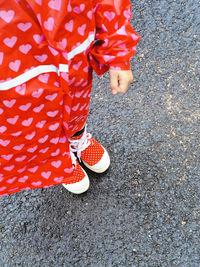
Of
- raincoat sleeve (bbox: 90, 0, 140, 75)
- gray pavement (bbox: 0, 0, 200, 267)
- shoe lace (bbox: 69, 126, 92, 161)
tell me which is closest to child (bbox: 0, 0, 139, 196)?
raincoat sleeve (bbox: 90, 0, 140, 75)

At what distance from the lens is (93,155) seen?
1.14 m

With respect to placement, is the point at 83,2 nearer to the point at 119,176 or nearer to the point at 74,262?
the point at 119,176

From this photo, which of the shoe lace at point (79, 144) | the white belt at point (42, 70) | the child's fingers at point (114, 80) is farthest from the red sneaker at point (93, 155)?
the white belt at point (42, 70)

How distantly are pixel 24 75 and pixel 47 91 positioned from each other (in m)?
0.07

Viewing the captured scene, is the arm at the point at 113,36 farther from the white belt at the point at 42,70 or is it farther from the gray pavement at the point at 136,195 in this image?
the gray pavement at the point at 136,195

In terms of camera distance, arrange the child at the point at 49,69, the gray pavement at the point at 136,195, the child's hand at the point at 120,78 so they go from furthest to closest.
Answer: the gray pavement at the point at 136,195
the child's hand at the point at 120,78
the child at the point at 49,69

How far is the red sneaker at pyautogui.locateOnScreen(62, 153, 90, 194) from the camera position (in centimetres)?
109

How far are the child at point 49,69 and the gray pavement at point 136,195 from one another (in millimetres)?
295

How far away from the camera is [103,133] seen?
127 centimetres

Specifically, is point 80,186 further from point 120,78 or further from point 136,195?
point 120,78

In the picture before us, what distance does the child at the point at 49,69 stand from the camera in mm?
571

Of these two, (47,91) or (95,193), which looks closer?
(47,91)

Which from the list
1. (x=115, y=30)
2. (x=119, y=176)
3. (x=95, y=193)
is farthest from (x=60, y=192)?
(x=115, y=30)

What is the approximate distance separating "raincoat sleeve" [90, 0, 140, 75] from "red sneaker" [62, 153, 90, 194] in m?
0.49
